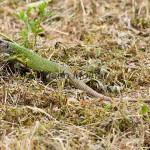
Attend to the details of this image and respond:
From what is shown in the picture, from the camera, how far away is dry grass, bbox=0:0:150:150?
292cm

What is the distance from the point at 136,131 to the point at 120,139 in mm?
214

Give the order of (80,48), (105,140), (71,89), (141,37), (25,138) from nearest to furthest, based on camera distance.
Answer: (25,138) → (105,140) → (71,89) → (80,48) → (141,37)

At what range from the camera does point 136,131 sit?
9.91 feet

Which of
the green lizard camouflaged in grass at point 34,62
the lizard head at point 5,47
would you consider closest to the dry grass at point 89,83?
the green lizard camouflaged in grass at point 34,62

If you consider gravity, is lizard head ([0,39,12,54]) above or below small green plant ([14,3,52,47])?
below

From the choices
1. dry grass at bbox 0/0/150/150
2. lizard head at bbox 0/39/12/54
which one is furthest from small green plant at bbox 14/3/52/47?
dry grass at bbox 0/0/150/150

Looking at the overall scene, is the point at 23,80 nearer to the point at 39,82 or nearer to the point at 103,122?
the point at 39,82

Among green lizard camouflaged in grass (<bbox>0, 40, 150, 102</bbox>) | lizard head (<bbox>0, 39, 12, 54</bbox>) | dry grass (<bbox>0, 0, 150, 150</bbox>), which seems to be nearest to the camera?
dry grass (<bbox>0, 0, 150, 150</bbox>)

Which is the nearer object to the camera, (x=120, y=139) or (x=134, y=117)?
(x=120, y=139)

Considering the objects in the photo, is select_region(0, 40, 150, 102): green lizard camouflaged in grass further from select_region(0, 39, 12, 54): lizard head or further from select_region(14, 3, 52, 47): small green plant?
select_region(14, 3, 52, 47): small green plant

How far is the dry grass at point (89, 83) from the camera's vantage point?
2920mm

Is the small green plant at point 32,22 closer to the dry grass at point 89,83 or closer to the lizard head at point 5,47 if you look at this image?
the lizard head at point 5,47

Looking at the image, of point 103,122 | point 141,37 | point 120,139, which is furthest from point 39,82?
point 141,37

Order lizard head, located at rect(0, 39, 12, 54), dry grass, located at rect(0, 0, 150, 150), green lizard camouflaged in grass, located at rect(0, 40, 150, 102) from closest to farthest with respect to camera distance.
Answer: dry grass, located at rect(0, 0, 150, 150)
green lizard camouflaged in grass, located at rect(0, 40, 150, 102)
lizard head, located at rect(0, 39, 12, 54)
